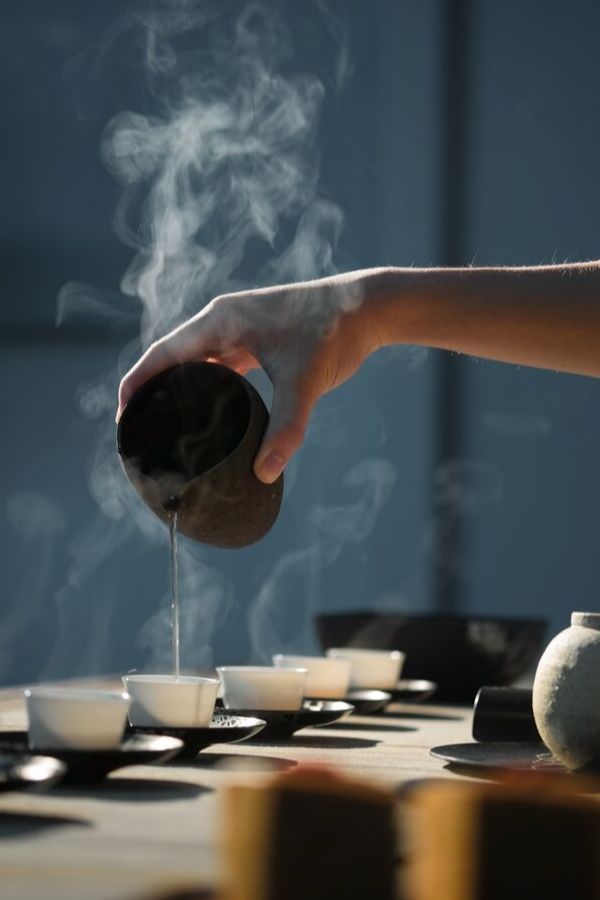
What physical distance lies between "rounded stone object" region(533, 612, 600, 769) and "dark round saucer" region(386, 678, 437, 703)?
26.0 inches

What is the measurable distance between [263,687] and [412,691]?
1.58 ft

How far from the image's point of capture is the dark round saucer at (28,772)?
91cm

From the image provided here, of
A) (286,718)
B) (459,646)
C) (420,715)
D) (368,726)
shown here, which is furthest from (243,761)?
(459,646)

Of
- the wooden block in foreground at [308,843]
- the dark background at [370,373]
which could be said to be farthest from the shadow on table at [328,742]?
the dark background at [370,373]

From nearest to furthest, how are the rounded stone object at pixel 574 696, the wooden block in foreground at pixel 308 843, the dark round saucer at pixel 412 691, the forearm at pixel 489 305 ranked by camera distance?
1. the wooden block in foreground at pixel 308 843
2. the rounded stone object at pixel 574 696
3. the forearm at pixel 489 305
4. the dark round saucer at pixel 412 691

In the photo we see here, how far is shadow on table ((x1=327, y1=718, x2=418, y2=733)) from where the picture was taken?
1558 mm

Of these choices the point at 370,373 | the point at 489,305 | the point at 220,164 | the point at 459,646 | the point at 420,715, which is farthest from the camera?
the point at 220,164

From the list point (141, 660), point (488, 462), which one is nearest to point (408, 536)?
point (488, 462)

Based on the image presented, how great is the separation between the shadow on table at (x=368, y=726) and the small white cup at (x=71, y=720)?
566mm

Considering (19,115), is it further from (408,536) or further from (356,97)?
(408,536)

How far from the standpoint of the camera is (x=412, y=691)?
6.02 ft

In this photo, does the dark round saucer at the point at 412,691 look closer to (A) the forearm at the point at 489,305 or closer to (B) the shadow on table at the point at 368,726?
(B) the shadow on table at the point at 368,726

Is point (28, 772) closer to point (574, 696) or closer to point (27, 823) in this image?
point (27, 823)

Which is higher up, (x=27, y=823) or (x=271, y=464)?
(x=271, y=464)
